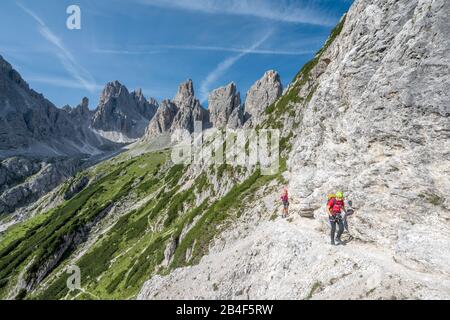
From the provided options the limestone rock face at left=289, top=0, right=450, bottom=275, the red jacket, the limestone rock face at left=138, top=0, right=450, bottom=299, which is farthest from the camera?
the red jacket

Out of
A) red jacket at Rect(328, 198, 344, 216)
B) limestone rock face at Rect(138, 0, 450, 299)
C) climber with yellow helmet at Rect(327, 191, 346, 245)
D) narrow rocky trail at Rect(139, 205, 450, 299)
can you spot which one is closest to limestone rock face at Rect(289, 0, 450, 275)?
limestone rock face at Rect(138, 0, 450, 299)

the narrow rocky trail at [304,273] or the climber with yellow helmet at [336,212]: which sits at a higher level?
the climber with yellow helmet at [336,212]

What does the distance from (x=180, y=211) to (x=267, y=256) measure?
6565cm

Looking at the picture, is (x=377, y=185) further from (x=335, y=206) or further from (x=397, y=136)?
(x=397, y=136)

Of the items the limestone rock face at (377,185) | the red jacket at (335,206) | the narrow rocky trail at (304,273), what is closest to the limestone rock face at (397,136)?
the limestone rock face at (377,185)

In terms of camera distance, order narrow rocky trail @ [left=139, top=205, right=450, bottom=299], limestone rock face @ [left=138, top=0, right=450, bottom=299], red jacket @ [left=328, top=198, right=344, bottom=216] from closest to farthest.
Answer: narrow rocky trail @ [left=139, top=205, right=450, bottom=299] < limestone rock face @ [left=138, top=0, right=450, bottom=299] < red jacket @ [left=328, top=198, right=344, bottom=216]

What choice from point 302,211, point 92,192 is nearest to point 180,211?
point 302,211

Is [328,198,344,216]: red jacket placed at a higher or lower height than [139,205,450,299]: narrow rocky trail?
higher

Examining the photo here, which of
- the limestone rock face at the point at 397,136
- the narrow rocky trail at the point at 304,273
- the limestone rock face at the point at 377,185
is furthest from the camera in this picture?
the limestone rock face at the point at 397,136

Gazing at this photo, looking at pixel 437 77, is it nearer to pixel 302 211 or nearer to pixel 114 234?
pixel 302 211

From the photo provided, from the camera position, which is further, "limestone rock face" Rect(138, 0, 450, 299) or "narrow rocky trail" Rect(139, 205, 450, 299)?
"limestone rock face" Rect(138, 0, 450, 299)

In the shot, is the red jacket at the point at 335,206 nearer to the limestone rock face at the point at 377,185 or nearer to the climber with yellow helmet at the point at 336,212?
the climber with yellow helmet at the point at 336,212

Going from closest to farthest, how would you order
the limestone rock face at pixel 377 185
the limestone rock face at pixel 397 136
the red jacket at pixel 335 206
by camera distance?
the limestone rock face at pixel 377 185 → the limestone rock face at pixel 397 136 → the red jacket at pixel 335 206

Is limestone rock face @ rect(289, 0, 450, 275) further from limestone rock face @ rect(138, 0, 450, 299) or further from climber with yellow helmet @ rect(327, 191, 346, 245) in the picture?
climber with yellow helmet @ rect(327, 191, 346, 245)
